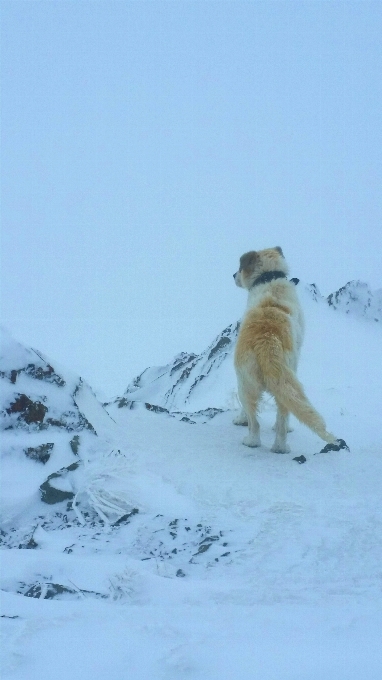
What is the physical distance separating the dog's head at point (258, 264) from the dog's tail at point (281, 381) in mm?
1960

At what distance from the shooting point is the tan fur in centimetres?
533

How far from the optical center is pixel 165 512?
3.93 m

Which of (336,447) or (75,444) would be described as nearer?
(75,444)

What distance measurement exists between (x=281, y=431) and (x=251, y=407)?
394 mm

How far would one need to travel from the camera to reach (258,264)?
7.48 m

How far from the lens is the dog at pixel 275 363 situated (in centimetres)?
534

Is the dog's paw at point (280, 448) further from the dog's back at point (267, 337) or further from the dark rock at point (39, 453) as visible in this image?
the dark rock at point (39, 453)

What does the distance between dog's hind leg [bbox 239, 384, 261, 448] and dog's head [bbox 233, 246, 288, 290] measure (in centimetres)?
207

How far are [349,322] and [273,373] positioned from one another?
9.99 m

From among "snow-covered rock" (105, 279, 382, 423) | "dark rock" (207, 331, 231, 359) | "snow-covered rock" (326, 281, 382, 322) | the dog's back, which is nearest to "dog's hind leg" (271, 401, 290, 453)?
the dog's back

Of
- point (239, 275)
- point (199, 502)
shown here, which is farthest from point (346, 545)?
point (239, 275)

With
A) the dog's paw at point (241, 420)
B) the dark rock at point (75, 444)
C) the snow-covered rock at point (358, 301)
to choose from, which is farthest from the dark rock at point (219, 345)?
the dark rock at point (75, 444)

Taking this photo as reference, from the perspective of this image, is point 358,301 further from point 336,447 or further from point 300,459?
point 300,459

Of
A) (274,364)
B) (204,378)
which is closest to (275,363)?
(274,364)
